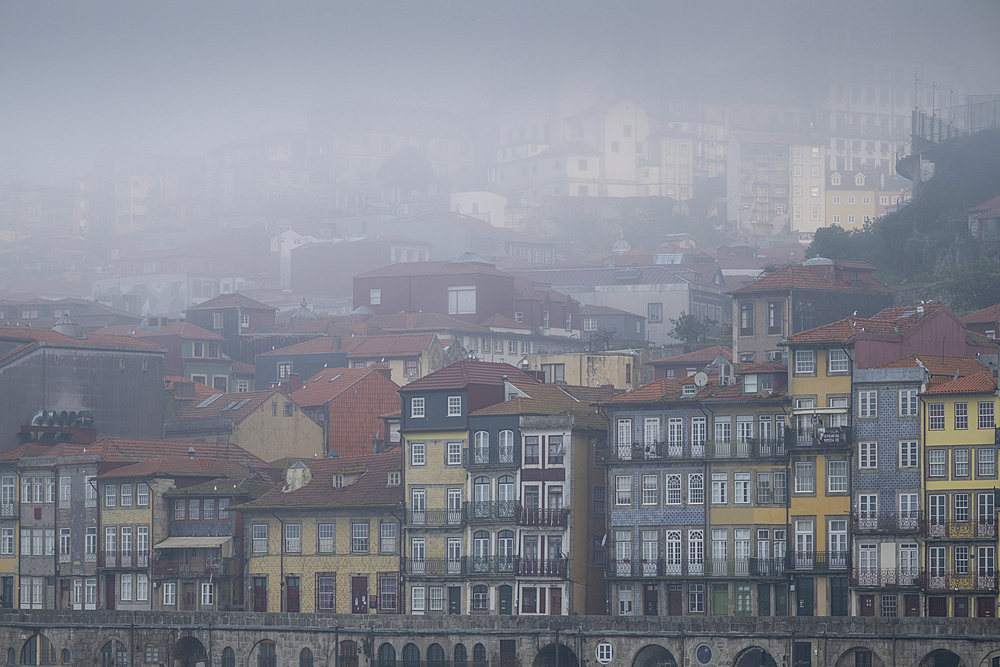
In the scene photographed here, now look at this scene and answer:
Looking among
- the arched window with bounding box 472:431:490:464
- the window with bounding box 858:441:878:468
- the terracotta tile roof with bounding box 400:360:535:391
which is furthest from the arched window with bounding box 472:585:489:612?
the window with bounding box 858:441:878:468

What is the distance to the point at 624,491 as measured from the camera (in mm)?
72875

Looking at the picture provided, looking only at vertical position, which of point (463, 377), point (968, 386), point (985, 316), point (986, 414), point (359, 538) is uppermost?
point (985, 316)

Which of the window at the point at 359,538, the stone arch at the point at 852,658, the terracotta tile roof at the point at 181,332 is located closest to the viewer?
the stone arch at the point at 852,658

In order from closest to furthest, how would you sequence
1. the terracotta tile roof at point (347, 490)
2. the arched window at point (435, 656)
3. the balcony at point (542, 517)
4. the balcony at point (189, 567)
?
1. the arched window at point (435, 656)
2. the balcony at point (542, 517)
3. the terracotta tile roof at point (347, 490)
4. the balcony at point (189, 567)

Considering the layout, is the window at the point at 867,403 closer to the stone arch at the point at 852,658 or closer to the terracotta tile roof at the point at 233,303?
the stone arch at the point at 852,658

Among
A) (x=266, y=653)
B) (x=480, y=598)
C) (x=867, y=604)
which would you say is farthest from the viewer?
(x=480, y=598)

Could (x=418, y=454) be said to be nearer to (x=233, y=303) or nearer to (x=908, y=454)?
(x=908, y=454)

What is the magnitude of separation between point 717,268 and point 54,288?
83234mm

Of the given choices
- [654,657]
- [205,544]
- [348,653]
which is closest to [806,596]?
[654,657]

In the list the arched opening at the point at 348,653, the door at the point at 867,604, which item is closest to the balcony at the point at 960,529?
the door at the point at 867,604

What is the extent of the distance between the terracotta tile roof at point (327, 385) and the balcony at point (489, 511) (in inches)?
833

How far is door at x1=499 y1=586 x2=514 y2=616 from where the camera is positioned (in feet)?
240

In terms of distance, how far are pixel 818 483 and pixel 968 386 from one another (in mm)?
6933

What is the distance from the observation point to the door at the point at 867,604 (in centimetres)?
6725
